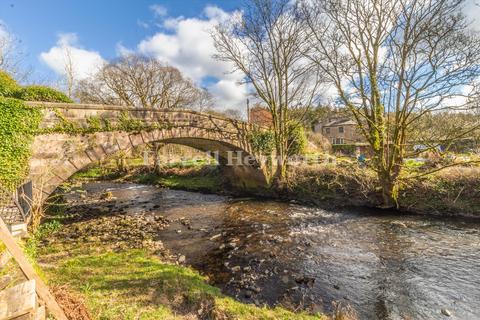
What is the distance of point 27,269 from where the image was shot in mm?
2492

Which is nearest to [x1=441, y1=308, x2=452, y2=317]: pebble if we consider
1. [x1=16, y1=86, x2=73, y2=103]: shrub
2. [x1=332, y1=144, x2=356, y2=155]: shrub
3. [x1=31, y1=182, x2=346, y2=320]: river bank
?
[x1=31, y1=182, x2=346, y2=320]: river bank

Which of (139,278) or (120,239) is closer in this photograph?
(139,278)

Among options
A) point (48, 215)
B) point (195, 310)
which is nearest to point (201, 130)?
point (48, 215)

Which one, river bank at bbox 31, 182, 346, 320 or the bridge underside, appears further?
the bridge underside

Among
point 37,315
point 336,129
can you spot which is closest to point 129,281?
point 37,315

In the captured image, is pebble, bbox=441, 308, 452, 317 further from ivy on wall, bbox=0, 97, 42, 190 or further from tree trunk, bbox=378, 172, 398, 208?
ivy on wall, bbox=0, 97, 42, 190

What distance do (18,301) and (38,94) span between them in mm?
7649

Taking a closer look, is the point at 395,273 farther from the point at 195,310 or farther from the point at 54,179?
the point at 54,179

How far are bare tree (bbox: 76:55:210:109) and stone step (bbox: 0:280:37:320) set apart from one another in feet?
73.6

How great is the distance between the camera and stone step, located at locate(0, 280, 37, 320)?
2.16 m

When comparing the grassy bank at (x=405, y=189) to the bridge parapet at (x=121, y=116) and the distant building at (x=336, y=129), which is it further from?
the distant building at (x=336, y=129)

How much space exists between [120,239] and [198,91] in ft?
78.8

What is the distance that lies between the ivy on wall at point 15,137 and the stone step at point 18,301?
5.68 m

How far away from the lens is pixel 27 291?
236cm
